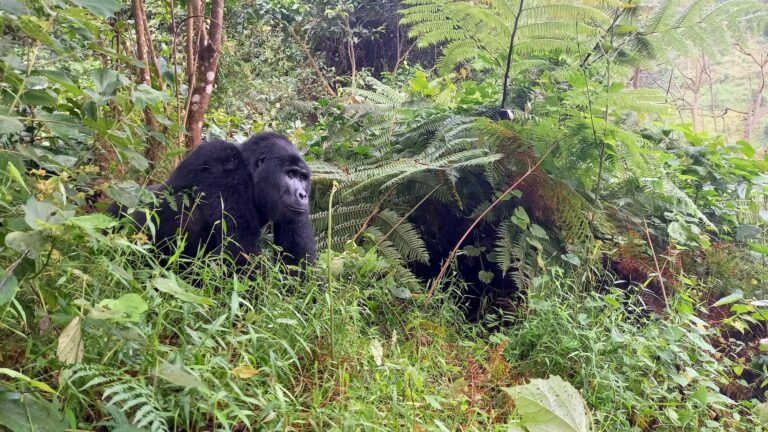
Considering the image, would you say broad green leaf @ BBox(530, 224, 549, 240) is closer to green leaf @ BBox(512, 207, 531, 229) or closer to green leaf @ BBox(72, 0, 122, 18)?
green leaf @ BBox(512, 207, 531, 229)

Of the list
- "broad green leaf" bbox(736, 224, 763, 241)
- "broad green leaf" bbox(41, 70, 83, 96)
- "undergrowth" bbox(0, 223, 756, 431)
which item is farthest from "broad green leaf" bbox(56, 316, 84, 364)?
"broad green leaf" bbox(736, 224, 763, 241)

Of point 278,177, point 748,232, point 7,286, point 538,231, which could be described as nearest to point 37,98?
point 7,286

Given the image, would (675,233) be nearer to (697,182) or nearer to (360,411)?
(697,182)

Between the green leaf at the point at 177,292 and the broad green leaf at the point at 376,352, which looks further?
the broad green leaf at the point at 376,352

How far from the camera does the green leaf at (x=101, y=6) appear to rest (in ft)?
6.51

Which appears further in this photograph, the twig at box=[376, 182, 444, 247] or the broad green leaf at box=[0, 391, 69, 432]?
the twig at box=[376, 182, 444, 247]

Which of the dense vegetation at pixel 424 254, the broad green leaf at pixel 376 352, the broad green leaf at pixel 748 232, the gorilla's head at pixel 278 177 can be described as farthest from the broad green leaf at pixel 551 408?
the broad green leaf at pixel 748 232

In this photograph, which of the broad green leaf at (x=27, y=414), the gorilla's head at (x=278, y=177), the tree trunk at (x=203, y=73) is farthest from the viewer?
the tree trunk at (x=203, y=73)

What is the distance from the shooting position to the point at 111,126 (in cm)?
230

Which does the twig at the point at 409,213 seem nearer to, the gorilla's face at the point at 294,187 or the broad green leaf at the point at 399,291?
the broad green leaf at the point at 399,291

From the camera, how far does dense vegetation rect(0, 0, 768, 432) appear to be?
72.2 inches

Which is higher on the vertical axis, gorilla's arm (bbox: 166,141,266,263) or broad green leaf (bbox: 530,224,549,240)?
gorilla's arm (bbox: 166,141,266,263)

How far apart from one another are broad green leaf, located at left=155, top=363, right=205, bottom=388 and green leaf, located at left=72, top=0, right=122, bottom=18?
1.15 meters

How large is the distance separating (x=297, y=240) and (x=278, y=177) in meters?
0.38
